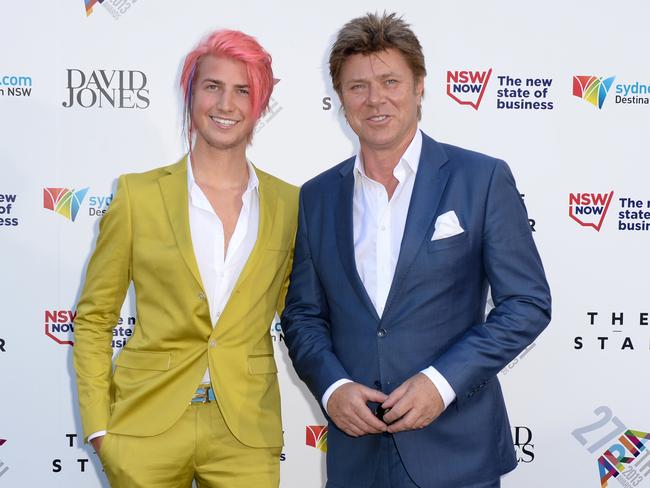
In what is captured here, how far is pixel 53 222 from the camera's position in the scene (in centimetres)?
343

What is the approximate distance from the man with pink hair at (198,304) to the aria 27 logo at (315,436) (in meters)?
1.32

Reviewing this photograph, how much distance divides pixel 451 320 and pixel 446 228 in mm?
252

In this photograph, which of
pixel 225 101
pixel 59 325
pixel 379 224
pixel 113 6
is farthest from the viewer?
pixel 59 325

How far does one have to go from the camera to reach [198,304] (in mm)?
2082

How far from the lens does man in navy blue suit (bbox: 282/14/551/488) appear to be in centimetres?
192

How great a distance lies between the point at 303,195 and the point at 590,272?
169 centimetres

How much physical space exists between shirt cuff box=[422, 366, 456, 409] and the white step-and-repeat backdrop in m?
1.68

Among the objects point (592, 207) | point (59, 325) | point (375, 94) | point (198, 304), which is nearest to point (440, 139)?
point (592, 207)

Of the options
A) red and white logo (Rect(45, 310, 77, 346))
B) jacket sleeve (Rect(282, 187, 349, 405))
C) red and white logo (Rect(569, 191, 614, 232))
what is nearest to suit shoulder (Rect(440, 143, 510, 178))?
jacket sleeve (Rect(282, 187, 349, 405))

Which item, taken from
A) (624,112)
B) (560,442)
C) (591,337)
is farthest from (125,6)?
(560,442)

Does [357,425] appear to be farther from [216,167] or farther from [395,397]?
[216,167]

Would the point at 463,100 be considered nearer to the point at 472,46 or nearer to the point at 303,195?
the point at 472,46

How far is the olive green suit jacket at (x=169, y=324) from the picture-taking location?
Result: 6.87 ft

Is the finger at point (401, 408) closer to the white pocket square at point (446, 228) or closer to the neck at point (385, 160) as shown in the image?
the white pocket square at point (446, 228)
